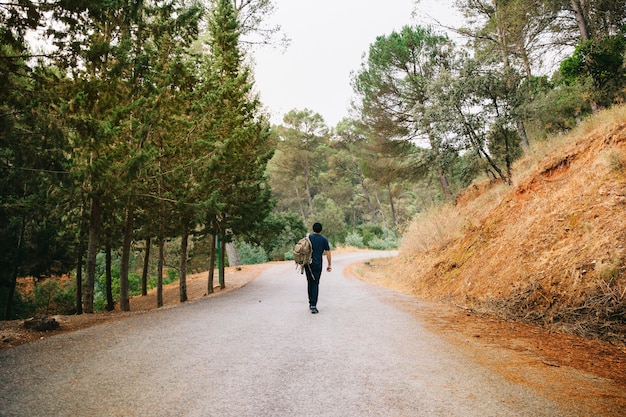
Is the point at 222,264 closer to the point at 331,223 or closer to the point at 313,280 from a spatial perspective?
the point at 313,280

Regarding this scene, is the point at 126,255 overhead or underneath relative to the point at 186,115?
underneath

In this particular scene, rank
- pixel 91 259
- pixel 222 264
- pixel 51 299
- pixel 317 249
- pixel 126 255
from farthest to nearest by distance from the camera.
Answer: pixel 51 299 < pixel 222 264 < pixel 126 255 < pixel 91 259 < pixel 317 249

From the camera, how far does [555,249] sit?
20.2ft

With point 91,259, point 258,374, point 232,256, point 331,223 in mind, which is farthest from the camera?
point 331,223

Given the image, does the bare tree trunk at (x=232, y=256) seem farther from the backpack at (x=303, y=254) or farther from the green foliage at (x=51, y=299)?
the backpack at (x=303, y=254)

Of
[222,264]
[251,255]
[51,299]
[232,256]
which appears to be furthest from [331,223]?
[51,299]

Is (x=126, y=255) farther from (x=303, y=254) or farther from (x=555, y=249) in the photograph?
(x=555, y=249)

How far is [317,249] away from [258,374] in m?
4.07

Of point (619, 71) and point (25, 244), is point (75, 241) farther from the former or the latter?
point (619, 71)

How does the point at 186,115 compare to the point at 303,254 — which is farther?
the point at 186,115

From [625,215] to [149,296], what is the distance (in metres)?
19.2

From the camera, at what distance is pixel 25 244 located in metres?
14.4

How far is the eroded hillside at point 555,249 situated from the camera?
4.80 m

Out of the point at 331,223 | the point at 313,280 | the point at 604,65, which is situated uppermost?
the point at 604,65
